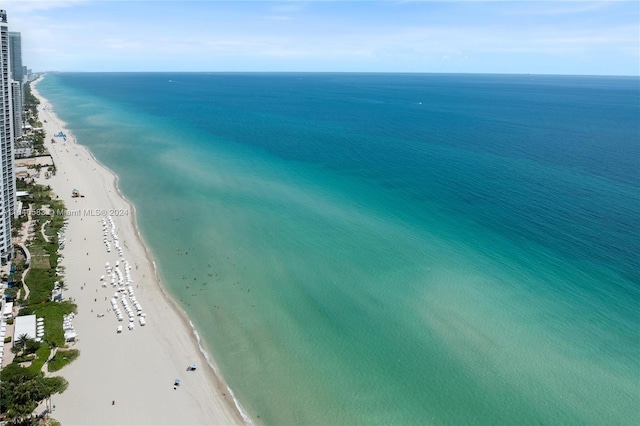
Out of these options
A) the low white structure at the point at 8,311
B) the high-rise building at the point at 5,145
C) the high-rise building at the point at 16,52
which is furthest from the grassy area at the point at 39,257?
the high-rise building at the point at 16,52

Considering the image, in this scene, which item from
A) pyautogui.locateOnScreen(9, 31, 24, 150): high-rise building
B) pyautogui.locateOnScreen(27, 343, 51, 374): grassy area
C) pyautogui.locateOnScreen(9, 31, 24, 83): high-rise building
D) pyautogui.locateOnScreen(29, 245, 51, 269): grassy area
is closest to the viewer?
pyautogui.locateOnScreen(27, 343, 51, 374): grassy area

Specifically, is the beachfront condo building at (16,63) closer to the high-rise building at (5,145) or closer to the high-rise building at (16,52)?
the high-rise building at (16,52)

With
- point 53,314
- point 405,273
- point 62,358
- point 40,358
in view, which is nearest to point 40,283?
point 53,314

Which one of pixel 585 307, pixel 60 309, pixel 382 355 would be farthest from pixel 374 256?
pixel 60 309

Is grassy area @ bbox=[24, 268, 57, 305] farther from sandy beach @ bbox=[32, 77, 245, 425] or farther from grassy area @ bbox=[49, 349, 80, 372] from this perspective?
grassy area @ bbox=[49, 349, 80, 372]

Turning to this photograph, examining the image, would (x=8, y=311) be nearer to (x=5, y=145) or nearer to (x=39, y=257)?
(x=39, y=257)

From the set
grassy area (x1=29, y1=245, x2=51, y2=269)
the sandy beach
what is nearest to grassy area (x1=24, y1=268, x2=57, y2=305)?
grassy area (x1=29, y1=245, x2=51, y2=269)
